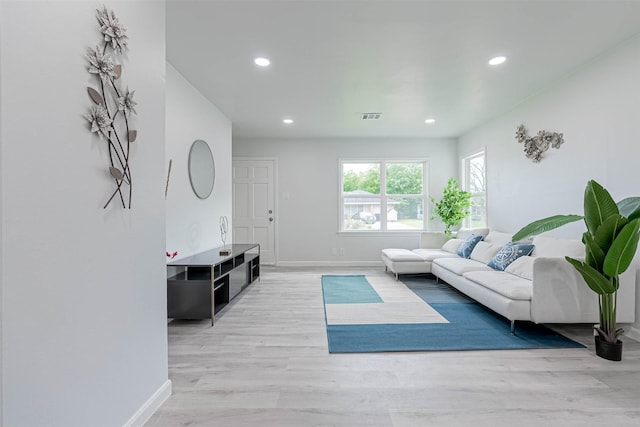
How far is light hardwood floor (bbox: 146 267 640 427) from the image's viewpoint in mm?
1681

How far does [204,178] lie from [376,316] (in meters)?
2.65

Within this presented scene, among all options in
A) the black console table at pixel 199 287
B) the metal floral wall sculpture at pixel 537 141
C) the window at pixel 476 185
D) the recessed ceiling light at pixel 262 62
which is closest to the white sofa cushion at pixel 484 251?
the window at pixel 476 185

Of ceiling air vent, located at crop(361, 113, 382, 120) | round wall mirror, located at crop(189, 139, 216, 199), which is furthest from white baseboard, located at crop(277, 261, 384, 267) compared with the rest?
ceiling air vent, located at crop(361, 113, 382, 120)

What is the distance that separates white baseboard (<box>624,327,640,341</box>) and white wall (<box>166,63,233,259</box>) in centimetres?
426

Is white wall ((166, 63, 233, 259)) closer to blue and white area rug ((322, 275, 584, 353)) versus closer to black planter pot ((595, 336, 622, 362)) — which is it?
blue and white area rug ((322, 275, 584, 353))

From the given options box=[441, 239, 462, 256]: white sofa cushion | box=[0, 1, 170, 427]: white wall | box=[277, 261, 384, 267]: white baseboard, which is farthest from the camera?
box=[277, 261, 384, 267]: white baseboard

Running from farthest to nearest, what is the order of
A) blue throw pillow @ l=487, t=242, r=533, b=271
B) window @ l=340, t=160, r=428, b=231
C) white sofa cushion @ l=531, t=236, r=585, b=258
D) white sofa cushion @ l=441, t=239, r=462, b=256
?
1. window @ l=340, t=160, r=428, b=231
2. white sofa cushion @ l=441, t=239, r=462, b=256
3. blue throw pillow @ l=487, t=242, r=533, b=271
4. white sofa cushion @ l=531, t=236, r=585, b=258

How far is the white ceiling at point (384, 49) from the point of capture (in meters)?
2.27

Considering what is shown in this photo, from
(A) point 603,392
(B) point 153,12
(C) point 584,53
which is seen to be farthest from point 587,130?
(B) point 153,12

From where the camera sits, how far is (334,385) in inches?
78.2

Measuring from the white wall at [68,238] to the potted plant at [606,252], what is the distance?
9.69 ft

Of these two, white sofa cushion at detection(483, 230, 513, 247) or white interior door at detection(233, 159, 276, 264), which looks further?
white interior door at detection(233, 159, 276, 264)

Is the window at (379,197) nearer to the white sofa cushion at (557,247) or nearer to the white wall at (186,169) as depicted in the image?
the white wall at (186,169)

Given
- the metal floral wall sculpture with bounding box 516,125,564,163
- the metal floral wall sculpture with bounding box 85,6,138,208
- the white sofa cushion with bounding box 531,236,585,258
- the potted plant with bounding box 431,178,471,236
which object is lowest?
the white sofa cushion with bounding box 531,236,585,258
